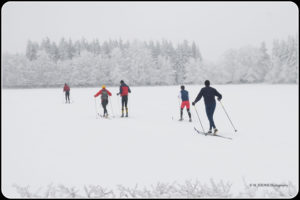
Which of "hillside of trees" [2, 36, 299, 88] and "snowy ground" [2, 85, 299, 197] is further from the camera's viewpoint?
"hillside of trees" [2, 36, 299, 88]

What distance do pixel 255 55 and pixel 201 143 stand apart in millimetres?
74537

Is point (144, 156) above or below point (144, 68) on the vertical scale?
below

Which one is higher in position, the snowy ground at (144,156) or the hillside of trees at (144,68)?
the hillside of trees at (144,68)

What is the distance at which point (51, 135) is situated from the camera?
7.78 m

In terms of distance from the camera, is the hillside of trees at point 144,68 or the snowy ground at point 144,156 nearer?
the snowy ground at point 144,156

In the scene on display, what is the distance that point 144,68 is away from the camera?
209 feet

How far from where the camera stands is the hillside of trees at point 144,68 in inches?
2458

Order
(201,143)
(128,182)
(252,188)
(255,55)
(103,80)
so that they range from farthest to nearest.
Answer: (255,55) < (103,80) < (201,143) < (128,182) < (252,188)

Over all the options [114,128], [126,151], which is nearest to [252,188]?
[126,151]

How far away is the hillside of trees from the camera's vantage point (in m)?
62.4

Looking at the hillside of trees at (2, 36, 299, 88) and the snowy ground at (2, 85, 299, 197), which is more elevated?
the hillside of trees at (2, 36, 299, 88)

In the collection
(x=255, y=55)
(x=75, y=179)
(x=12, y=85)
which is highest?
(x=255, y=55)

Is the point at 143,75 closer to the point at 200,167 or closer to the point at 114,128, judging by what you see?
the point at 114,128

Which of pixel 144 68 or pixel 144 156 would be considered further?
pixel 144 68
